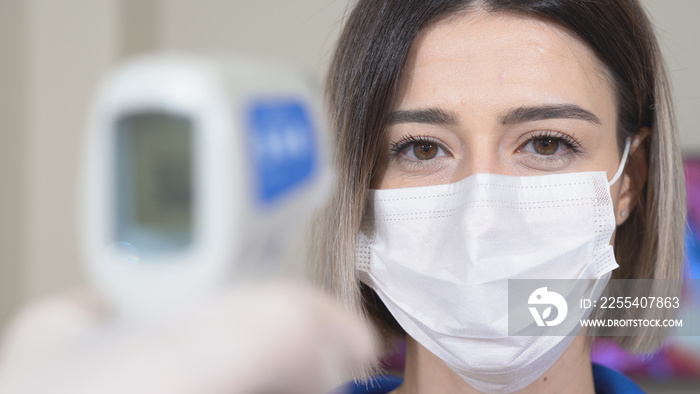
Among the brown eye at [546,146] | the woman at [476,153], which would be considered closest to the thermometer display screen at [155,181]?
the woman at [476,153]

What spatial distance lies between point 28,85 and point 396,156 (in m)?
2.15

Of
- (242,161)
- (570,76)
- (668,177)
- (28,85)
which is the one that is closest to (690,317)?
(668,177)

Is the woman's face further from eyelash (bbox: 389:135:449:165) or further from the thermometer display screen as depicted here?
the thermometer display screen

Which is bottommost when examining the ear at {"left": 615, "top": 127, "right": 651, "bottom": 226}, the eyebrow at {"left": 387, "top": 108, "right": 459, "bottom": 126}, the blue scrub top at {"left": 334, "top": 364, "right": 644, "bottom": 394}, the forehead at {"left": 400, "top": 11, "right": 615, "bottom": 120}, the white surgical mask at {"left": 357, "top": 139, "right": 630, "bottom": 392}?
the blue scrub top at {"left": 334, "top": 364, "right": 644, "bottom": 394}

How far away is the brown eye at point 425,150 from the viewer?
0.97 metres

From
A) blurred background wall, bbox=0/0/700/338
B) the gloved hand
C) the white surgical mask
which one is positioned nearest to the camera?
the gloved hand

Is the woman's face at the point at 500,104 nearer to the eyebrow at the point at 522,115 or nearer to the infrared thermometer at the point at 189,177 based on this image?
the eyebrow at the point at 522,115

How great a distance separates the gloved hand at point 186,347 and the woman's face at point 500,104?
56 cm

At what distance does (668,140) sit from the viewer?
1.11 meters

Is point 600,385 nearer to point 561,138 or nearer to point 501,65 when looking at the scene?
point 561,138

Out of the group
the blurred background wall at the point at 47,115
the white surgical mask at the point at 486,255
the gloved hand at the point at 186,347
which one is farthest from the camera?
the blurred background wall at the point at 47,115

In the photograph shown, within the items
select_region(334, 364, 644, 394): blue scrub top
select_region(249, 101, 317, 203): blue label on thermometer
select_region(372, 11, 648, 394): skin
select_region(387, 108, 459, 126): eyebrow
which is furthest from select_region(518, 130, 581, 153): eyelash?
select_region(249, 101, 317, 203): blue label on thermometer

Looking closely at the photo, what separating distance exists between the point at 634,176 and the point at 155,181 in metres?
0.98

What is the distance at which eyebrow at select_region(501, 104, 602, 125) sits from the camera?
2.97ft
